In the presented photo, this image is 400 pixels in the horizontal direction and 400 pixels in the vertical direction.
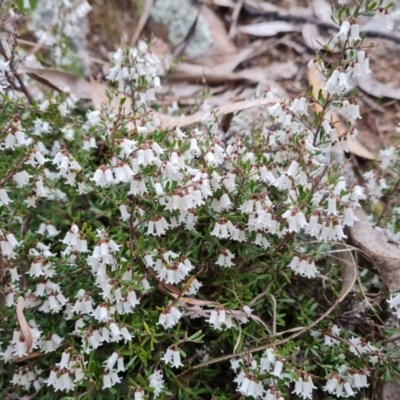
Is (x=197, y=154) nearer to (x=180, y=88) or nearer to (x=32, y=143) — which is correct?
(x=32, y=143)

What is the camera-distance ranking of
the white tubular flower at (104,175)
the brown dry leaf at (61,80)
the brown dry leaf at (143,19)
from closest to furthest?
the white tubular flower at (104,175) → the brown dry leaf at (61,80) → the brown dry leaf at (143,19)

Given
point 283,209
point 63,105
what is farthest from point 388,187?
point 63,105

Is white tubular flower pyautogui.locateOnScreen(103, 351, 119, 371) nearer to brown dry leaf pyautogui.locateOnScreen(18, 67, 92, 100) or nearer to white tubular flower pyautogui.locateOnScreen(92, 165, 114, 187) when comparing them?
white tubular flower pyautogui.locateOnScreen(92, 165, 114, 187)

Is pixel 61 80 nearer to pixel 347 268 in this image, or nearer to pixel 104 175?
pixel 104 175

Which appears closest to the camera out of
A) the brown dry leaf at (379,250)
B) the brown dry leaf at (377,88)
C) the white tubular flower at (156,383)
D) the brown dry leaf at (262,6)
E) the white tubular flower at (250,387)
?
the white tubular flower at (250,387)

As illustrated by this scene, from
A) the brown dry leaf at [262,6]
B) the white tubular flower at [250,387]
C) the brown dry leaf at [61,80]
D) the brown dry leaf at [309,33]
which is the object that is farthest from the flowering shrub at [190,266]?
the brown dry leaf at [262,6]

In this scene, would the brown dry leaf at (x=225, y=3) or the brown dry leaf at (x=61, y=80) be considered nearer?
the brown dry leaf at (x=61, y=80)

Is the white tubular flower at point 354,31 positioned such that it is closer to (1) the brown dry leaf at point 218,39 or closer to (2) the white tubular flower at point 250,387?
(2) the white tubular flower at point 250,387
